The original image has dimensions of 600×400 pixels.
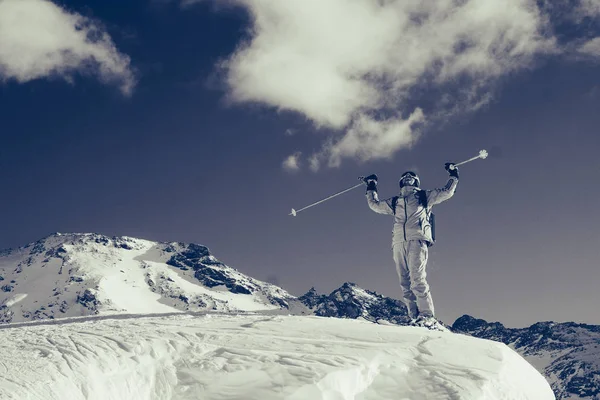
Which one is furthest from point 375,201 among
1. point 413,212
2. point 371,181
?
point 413,212

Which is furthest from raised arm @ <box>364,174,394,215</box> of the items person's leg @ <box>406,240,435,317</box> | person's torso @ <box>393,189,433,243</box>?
person's leg @ <box>406,240,435,317</box>

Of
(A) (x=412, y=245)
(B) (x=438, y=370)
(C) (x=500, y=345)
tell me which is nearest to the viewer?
(B) (x=438, y=370)

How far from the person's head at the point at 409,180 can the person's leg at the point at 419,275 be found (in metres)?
1.91

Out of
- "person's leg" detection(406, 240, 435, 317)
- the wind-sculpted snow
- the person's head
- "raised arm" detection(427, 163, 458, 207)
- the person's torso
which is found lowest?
the wind-sculpted snow

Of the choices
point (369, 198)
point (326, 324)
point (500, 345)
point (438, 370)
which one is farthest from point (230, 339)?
point (369, 198)

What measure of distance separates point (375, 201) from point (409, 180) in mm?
1243

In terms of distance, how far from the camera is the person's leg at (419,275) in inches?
731

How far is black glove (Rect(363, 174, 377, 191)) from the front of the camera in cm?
2109

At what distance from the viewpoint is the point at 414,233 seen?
1908 cm

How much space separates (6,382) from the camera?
941cm

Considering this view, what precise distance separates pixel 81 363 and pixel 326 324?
5.14 meters

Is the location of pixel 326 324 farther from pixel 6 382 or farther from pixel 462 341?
pixel 6 382

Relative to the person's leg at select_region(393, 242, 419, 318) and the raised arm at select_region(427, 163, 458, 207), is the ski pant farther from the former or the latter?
the raised arm at select_region(427, 163, 458, 207)

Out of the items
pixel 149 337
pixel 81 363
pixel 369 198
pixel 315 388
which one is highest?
pixel 369 198
